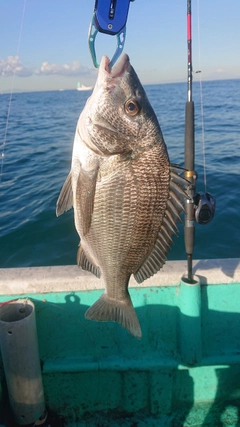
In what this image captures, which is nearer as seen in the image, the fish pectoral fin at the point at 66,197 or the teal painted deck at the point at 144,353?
the fish pectoral fin at the point at 66,197

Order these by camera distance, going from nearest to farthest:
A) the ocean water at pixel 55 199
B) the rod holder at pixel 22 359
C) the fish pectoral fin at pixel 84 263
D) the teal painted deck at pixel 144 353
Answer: the fish pectoral fin at pixel 84 263
the rod holder at pixel 22 359
the teal painted deck at pixel 144 353
the ocean water at pixel 55 199

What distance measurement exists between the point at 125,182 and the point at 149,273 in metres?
0.55

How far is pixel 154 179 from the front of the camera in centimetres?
176

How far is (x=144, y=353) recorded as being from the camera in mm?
2857

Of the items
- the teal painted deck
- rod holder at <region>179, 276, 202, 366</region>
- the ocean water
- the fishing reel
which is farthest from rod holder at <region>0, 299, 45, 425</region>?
the ocean water

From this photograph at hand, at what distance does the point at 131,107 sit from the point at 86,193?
0.50m

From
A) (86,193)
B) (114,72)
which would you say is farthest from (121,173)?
(114,72)

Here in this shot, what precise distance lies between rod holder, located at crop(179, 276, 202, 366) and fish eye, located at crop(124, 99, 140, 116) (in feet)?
4.65

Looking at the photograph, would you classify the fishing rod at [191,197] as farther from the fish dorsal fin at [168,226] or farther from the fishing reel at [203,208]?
the fish dorsal fin at [168,226]

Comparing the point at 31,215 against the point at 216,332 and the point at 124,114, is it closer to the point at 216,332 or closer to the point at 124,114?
the point at 216,332

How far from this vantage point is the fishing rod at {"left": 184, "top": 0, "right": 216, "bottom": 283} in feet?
8.68

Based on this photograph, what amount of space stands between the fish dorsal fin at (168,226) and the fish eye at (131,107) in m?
0.34

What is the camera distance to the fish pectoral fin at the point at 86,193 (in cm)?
174

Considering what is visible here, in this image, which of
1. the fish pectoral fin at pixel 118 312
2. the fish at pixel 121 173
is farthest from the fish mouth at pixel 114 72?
the fish pectoral fin at pixel 118 312
